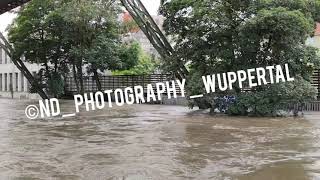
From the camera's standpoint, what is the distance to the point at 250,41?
1634 centimetres

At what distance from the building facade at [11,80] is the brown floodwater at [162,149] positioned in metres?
30.1

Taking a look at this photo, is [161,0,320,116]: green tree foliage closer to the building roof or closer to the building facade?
the building roof

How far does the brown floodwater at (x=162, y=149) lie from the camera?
7293mm

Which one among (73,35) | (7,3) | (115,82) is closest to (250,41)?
(7,3)

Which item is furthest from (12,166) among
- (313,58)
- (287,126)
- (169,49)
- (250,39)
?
(169,49)

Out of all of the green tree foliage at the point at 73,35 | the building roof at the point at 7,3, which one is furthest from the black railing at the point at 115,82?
the building roof at the point at 7,3

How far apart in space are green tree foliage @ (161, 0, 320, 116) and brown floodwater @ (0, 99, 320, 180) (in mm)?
1450

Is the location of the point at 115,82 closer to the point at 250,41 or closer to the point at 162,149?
the point at 250,41

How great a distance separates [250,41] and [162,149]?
7.88 m

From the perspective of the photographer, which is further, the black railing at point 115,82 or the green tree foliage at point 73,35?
the black railing at point 115,82

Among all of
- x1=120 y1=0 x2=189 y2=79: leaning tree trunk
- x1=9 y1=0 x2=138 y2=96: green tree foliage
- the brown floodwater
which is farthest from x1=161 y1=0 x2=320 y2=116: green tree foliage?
x1=9 y1=0 x2=138 y2=96: green tree foliage

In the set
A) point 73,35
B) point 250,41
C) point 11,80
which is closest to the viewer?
point 250,41

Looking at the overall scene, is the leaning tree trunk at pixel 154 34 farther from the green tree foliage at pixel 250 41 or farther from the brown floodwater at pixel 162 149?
the brown floodwater at pixel 162 149

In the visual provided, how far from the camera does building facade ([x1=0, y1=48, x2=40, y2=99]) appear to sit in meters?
44.7
